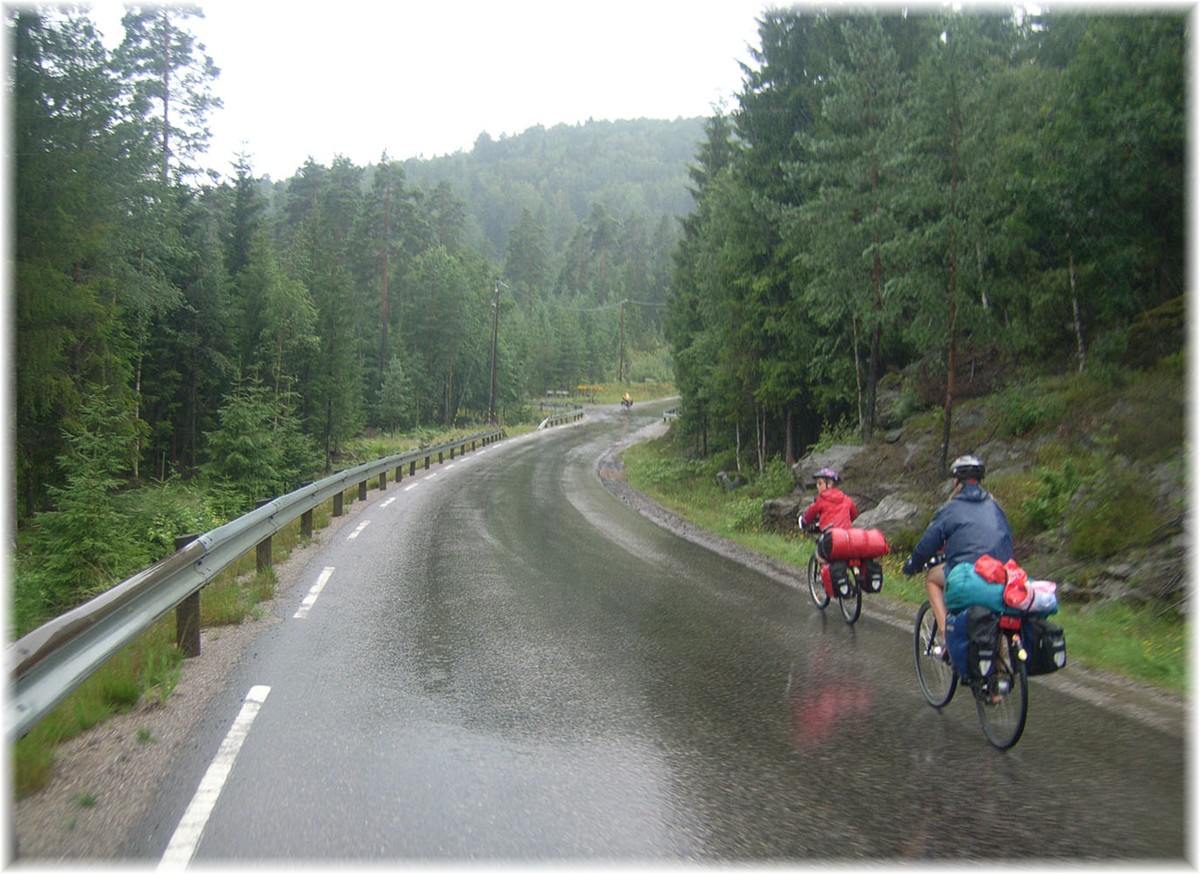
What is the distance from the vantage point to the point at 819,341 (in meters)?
24.9

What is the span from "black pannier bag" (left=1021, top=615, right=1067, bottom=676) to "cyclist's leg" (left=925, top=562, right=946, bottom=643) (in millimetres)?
870

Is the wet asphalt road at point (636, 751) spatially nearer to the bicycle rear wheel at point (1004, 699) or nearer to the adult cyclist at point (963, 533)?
the bicycle rear wheel at point (1004, 699)

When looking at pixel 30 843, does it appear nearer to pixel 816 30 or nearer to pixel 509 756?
pixel 509 756

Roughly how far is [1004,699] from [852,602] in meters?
3.53

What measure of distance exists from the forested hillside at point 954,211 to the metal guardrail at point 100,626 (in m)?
14.6

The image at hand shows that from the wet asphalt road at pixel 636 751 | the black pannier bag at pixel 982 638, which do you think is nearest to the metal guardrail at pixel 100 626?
the wet asphalt road at pixel 636 751

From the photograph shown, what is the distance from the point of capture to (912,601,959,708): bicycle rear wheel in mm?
5960

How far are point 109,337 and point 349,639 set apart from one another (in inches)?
754

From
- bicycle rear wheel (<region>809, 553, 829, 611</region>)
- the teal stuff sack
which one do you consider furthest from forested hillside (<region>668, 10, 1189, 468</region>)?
the teal stuff sack

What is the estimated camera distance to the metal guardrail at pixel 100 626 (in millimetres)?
4270

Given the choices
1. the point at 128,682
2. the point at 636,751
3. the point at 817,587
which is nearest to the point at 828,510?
the point at 817,587

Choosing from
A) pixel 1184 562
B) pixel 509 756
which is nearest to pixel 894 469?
pixel 1184 562

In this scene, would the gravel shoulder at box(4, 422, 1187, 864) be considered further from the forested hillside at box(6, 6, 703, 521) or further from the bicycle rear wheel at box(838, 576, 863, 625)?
the forested hillside at box(6, 6, 703, 521)

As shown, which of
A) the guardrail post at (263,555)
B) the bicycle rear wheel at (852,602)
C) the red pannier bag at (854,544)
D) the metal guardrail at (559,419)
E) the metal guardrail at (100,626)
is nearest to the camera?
the metal guardrail at (100,626)
